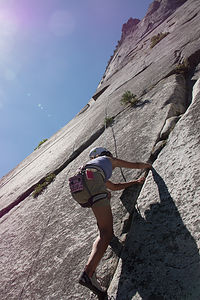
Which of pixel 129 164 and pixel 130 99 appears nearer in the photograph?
pixel 129 164

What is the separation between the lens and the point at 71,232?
13.0 ft

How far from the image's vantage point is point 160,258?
8.52ft

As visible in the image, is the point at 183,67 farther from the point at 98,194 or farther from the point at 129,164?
the point at 98,194

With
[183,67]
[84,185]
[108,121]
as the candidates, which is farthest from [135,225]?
[183,67]

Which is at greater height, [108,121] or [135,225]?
[108,121]

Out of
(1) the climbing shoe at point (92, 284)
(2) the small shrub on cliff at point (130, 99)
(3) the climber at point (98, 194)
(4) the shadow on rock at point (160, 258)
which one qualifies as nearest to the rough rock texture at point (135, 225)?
(4) the shadow on rock at point (160, 258)

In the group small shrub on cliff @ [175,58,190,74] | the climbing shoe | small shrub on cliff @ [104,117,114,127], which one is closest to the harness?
the climbing shoe

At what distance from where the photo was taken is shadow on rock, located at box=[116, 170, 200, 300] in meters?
2.29

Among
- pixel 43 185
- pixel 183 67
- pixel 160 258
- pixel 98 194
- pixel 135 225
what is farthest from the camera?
pixel 183 67

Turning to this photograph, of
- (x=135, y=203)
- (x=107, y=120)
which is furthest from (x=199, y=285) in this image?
(x=107, y=120)

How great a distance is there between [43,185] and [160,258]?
14.2 feet

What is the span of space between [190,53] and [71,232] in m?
6.18

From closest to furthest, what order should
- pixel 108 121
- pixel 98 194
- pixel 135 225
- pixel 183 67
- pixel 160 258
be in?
pixel 160 258, pixel 135 225, pixel 98 194, pixel 183 67, pixel 108 121

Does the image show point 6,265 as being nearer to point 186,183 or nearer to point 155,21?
point 186,183
